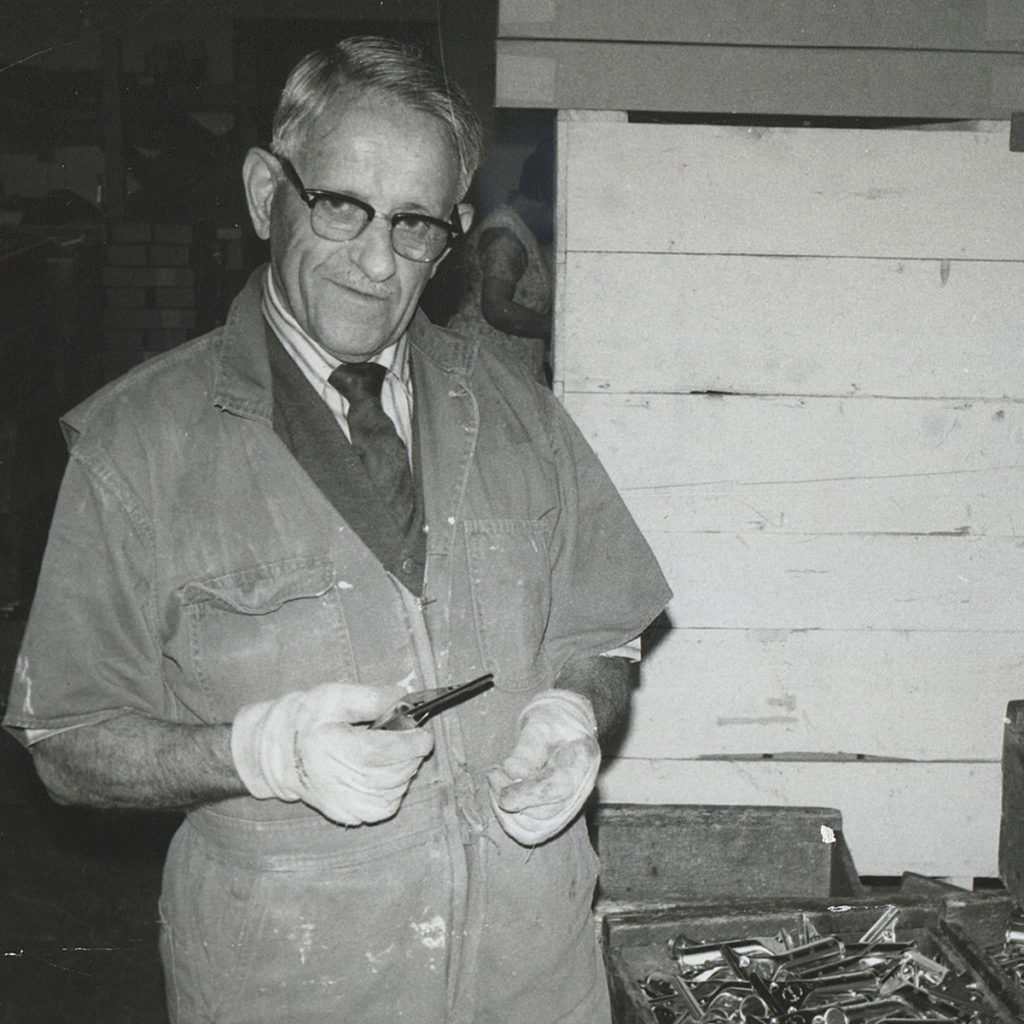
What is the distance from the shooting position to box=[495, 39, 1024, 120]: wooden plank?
11.2 ft

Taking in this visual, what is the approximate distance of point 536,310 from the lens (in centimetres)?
409

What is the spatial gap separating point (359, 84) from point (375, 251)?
11.1 inches

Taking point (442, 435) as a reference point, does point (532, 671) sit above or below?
below

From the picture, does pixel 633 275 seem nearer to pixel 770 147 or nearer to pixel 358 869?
pixel 770 147

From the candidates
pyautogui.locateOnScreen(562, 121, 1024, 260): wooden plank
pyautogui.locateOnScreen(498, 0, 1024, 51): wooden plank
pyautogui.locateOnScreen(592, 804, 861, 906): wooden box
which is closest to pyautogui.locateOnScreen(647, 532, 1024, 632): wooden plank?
pyautogui.locateOnScreen(592, 804, 861, 906): wooden box

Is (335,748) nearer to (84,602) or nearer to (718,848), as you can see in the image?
(84,602)

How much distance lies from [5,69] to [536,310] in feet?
13.4

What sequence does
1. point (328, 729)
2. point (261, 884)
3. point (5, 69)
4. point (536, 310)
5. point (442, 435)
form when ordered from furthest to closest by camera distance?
point (5, 69), point (536, 310), point (442, 435), point (261, 884), point (328, 729)

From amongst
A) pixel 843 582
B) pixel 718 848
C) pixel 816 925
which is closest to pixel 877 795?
pixel 718 848

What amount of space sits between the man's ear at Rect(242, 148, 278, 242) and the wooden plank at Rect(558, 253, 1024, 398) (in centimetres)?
157

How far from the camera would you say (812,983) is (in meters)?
2.71

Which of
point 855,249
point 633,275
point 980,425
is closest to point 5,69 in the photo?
point 633,275

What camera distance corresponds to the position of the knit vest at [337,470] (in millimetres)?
1946

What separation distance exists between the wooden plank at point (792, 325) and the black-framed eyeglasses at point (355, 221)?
1544mm
